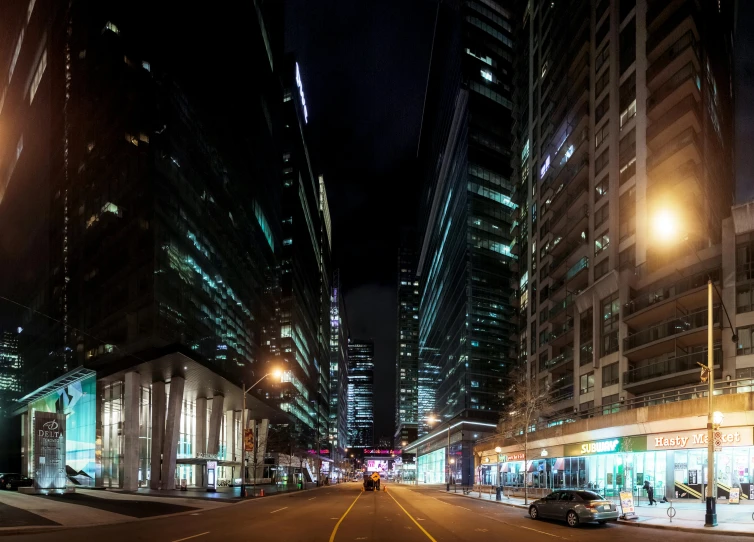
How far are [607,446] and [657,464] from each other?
4.37m

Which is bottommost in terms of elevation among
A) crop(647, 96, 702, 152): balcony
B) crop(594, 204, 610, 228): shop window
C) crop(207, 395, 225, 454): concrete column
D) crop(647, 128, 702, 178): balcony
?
crop(207, 395, 225, 454): concrete column

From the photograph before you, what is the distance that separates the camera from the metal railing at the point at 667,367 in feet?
148

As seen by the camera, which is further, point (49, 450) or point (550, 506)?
point (49, 450)

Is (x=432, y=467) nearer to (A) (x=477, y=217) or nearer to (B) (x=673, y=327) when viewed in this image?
(A) (x=477, y=217)

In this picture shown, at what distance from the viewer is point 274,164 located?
11250 cm

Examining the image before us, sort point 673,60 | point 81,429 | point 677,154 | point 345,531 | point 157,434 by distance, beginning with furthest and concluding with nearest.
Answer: point 81,429
point 673,60
point 157,434
point 677,154
point 345,531

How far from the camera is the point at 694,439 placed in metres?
32.0

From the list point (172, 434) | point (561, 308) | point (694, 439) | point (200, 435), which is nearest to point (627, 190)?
point (561, 308)

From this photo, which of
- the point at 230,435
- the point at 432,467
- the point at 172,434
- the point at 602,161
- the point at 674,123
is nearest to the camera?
the point at 674,123

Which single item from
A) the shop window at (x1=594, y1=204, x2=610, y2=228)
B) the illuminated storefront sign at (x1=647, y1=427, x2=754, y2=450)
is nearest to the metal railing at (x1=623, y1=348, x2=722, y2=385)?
the illuminated storefront sign at (x1=647, y1=427, x2=754, y2=450)

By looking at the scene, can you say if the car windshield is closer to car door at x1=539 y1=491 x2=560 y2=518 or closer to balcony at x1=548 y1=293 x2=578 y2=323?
car door at x1=539 y1=491 x2=560 y2=518

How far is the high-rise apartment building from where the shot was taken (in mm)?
49406

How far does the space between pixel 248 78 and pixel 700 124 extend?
216ft

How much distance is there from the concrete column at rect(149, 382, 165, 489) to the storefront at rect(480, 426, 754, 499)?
30305 mm
